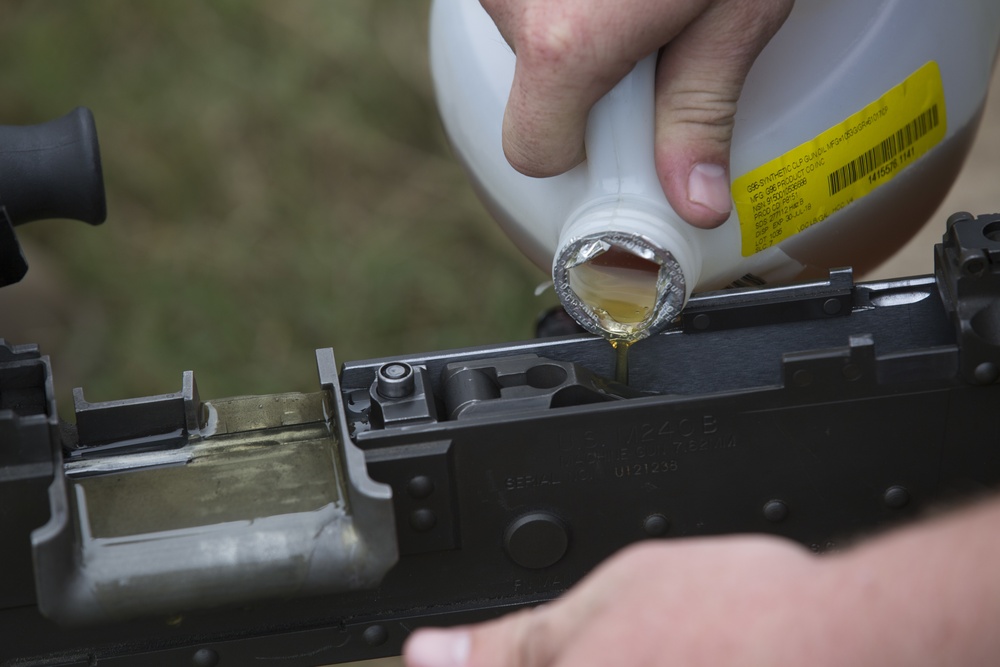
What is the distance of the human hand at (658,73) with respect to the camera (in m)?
0.97

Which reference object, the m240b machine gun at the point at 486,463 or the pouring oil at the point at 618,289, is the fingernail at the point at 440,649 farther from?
the pouring oil at the point at 618,289

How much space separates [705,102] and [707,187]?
0.08 metres

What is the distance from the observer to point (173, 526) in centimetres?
90

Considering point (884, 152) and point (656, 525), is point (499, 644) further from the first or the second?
point (884, 152)

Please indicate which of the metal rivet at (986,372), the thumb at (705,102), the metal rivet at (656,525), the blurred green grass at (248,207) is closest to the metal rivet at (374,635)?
the metal rivet at (656,525)

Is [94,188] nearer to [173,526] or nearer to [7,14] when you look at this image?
[173,526]

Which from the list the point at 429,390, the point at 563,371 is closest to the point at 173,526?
the point at 429,390

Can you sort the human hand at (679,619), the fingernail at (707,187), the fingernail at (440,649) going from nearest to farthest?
the human hand at (679,619) < the fingernail at (440,649) < the fingernail at (707,187)

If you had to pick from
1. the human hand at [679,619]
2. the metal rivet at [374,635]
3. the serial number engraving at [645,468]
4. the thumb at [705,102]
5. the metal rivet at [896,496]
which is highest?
the thumb at [705,102]

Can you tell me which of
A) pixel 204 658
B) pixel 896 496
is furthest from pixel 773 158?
pixel 204 658

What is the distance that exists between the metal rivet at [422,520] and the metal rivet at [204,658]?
0.21 meters

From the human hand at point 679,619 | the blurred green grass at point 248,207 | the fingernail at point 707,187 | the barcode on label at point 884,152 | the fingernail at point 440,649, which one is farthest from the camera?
the blurred green grass at point 248,207

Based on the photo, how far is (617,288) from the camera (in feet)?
3.38

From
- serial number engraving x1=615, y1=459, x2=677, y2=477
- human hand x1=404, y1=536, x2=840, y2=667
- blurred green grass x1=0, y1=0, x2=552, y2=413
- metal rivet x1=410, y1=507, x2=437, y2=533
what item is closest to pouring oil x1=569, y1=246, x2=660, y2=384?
serial number engraving x1=615, y1=459, x2=677, y2=477
